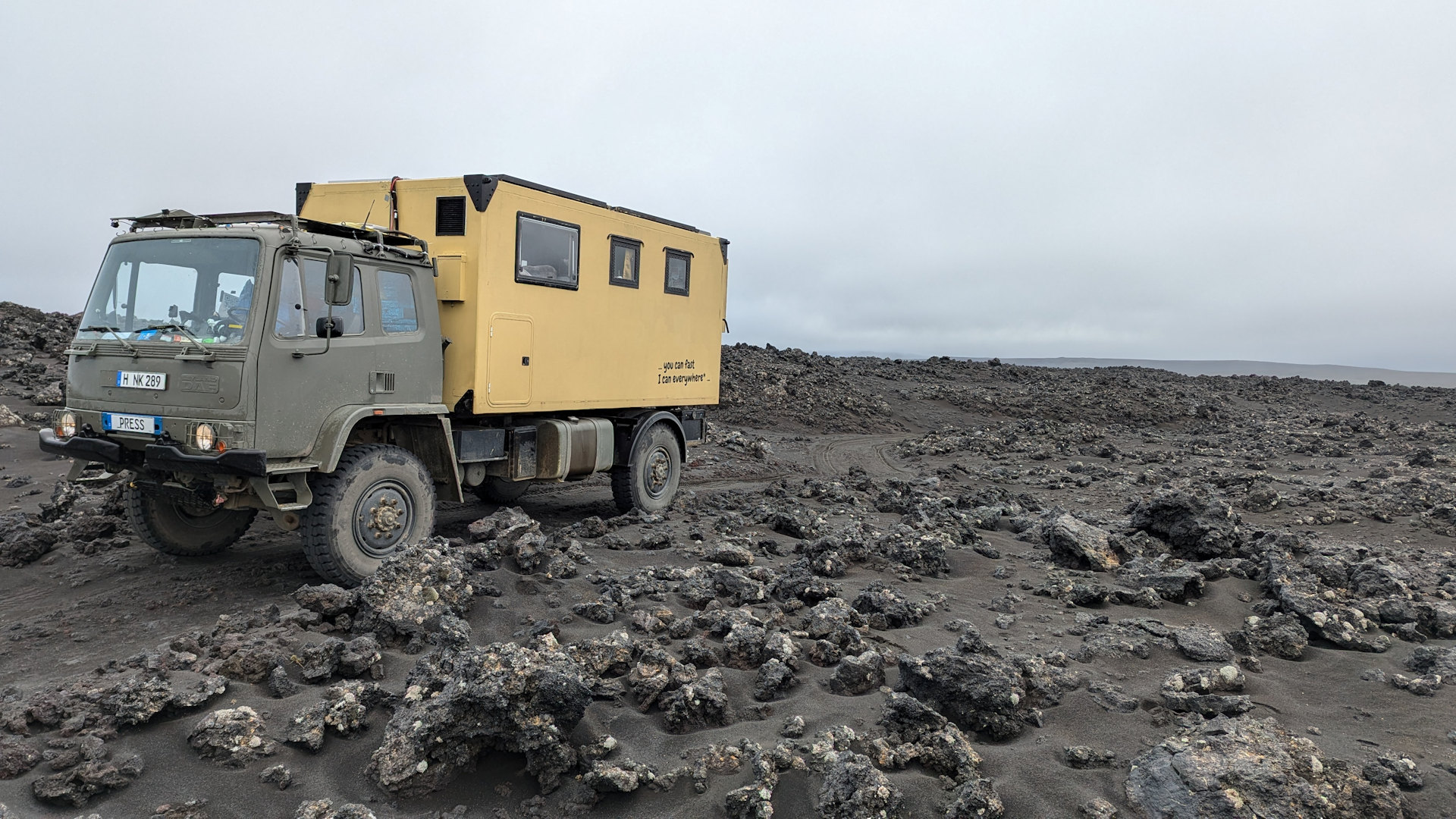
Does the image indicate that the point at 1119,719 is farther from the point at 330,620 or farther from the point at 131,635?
the point at 131,635

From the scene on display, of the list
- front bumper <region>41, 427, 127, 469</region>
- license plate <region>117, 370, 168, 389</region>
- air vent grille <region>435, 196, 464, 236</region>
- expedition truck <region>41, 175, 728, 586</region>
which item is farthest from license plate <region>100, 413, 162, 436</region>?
air vent grille <region>435, 196, 464, 236</region>

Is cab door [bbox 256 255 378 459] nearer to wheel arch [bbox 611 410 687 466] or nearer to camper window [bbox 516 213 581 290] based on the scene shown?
camper window [bbox 516 213 581 290]

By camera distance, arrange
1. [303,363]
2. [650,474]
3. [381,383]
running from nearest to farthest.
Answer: [303,363]
[381,383]
[650,474]

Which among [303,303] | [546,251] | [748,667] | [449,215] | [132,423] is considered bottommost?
[748,667]

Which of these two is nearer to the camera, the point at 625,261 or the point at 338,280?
the point at 338,280

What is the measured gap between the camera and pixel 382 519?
728 cm

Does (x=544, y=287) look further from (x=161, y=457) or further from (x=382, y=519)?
(x=161, y=457)

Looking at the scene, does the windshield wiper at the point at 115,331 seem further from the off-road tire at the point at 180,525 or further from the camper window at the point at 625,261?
the camper window at the point at 625,261

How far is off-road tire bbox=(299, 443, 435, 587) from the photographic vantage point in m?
6.88

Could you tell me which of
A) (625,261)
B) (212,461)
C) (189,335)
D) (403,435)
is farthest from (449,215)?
(212,461)

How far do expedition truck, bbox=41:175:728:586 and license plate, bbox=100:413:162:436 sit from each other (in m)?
0.02

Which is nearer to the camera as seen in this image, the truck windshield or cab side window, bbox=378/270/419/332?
the truck windshield

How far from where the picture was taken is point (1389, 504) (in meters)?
11.4

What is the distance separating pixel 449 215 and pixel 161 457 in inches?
134
